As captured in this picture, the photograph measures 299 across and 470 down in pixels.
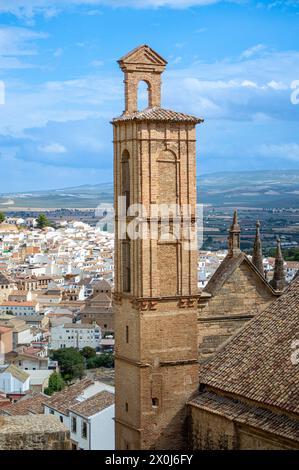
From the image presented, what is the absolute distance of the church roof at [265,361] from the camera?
17.5 m

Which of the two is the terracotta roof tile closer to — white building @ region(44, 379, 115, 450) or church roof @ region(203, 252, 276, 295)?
white building @ region(44, 379, 115, 450)

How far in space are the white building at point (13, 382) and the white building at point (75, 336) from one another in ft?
81.0

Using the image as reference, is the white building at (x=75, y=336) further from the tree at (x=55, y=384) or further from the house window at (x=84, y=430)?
the house window at (x=84, y=430)

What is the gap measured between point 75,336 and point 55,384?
89.6 feet

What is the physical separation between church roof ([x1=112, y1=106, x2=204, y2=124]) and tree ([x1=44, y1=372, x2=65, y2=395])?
47373 millimetres

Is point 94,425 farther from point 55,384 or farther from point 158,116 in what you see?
point 55,384

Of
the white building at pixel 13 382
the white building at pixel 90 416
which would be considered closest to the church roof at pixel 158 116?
the white building at pixel 90 416

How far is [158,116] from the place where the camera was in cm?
1973

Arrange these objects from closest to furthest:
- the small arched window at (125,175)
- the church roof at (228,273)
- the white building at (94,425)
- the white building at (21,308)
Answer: the small arched window at (125,175) → the church roof at (228,273) → the white building at (94,425) → the white building at (21,308)

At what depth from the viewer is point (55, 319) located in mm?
105500

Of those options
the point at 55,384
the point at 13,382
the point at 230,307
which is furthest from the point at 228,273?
the point at 55,384
